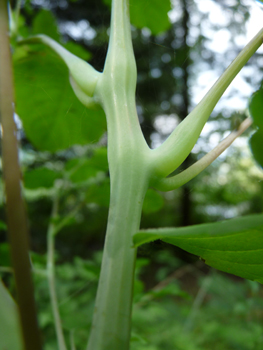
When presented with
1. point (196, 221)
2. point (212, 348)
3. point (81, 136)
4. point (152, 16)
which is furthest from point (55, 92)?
point (196, 221)

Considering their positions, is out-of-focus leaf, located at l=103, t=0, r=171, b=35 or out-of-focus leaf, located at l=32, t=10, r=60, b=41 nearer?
out-of-focus leaf, located at l=103, t=0, r=171, b=35

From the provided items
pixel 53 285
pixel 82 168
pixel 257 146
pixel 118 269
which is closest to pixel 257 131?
pixel 257 146

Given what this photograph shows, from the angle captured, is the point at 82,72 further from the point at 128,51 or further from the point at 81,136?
the point at 81,136

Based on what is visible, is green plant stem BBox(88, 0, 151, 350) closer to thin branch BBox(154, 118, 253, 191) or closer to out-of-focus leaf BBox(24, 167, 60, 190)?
thin branch BBox(154, 118, 253, 191)

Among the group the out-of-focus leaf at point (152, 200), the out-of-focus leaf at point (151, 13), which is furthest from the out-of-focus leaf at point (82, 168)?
the out-of-focus leaf at point (151, 13)

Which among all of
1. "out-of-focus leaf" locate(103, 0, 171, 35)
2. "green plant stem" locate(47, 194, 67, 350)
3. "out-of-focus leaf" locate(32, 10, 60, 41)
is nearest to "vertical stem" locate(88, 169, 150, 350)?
"green plant stem" locate(47, 194, 67, 350)

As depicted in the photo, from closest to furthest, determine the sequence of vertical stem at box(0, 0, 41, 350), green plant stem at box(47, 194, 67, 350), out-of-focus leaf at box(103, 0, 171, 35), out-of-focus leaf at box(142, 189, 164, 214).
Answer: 1. vertical stem at box(0, 0, 41, 350)
2. green plant stem at box(47, 194, 67, 350)
3. out-of-focus leaf at box(103, 0, 171, 35)
4. out-of-focus leaf at box(142, 189, 164, 214)
